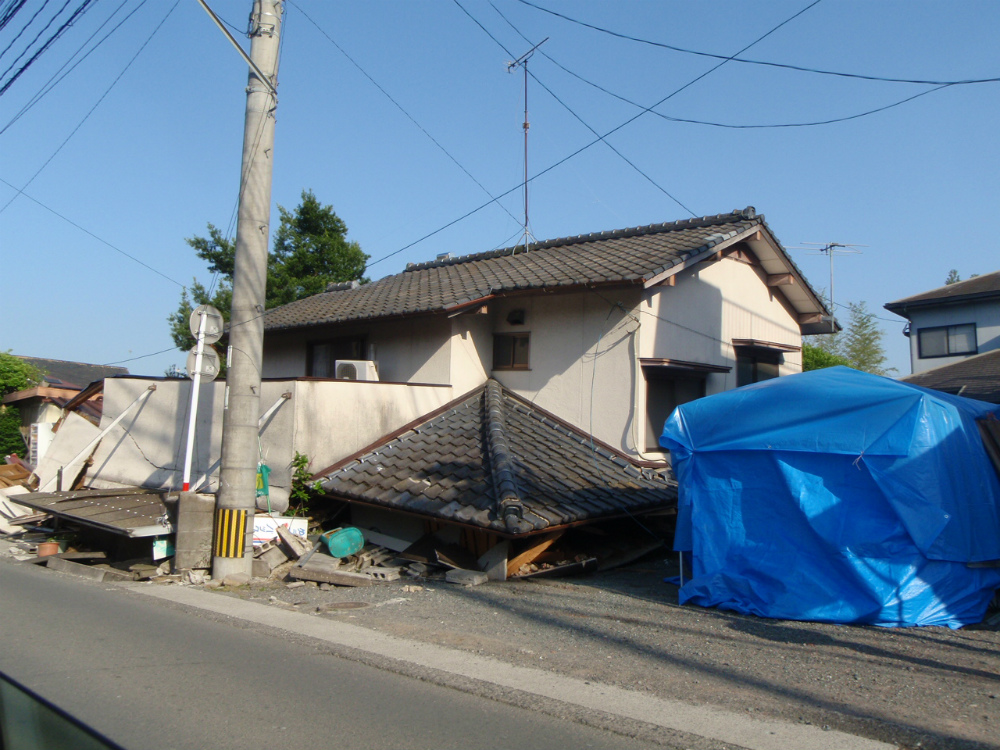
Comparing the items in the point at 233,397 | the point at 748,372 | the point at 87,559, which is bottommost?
the point at 87,559

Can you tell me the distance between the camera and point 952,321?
22938mm

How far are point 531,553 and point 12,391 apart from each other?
22149mm

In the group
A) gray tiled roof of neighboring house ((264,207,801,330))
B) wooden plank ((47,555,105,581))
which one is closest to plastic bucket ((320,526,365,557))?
wooden plank ((47,555,105,581))

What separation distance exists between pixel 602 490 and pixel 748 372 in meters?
5.80

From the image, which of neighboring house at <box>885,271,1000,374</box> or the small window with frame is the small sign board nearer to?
the small window with frame

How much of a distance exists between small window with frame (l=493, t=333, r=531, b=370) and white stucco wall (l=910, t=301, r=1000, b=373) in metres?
14.2

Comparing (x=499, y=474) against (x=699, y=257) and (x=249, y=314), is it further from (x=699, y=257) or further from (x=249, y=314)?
(x=699, y=257)

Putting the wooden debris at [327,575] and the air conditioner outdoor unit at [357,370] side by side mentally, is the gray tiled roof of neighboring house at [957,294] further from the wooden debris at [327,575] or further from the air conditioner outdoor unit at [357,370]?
the wooden debris at [327,575]

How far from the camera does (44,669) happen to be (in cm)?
566

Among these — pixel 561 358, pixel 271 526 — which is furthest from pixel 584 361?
pixel 271 526

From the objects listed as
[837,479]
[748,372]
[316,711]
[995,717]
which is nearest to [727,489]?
[837,479]

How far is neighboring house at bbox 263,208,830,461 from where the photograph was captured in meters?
12.5

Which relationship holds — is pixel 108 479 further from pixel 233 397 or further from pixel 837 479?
pixel 837 479

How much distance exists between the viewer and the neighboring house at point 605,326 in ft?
41.0
